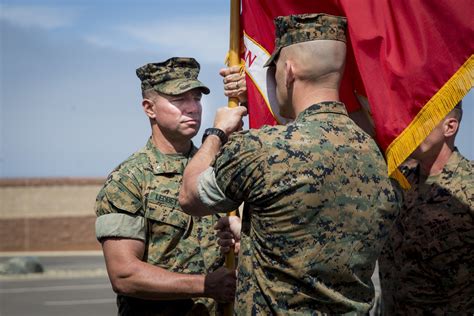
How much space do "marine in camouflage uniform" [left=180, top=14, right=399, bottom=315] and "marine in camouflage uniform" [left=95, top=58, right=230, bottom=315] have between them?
40.2 inches

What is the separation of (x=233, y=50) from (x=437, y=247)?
1465mm

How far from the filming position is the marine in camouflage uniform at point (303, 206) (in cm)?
357

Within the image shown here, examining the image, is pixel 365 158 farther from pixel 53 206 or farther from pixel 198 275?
pixel 53 206

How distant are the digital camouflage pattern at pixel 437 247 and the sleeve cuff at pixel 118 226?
4.63ft

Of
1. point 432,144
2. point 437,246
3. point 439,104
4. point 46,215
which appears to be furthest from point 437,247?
point 46,215

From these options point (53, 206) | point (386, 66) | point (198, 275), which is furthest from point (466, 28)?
point (53, 206)

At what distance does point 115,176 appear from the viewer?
4.72 m

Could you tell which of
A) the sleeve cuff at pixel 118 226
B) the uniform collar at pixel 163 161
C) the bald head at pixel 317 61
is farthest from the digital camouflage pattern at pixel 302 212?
the uniform collar at pixel 163 161

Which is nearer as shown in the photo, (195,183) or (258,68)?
(195,183)

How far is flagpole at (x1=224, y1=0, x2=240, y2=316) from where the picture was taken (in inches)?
180

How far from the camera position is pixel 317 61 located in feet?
12.3

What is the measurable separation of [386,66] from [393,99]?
15 centimetres

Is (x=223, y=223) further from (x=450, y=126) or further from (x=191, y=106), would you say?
(x=450, y=126)

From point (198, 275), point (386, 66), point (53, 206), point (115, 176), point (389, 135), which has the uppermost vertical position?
point (386, 66)
